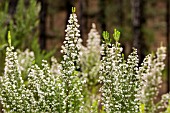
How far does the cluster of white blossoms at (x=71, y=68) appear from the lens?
3.74m

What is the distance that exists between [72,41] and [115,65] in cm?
35

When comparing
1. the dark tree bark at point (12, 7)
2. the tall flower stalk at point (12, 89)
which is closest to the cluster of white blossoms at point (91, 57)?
the tall flower stalk at point (12, 89)

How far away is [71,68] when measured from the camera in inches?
149

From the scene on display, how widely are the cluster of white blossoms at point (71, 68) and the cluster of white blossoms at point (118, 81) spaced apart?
22cm

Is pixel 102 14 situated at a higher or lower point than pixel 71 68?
higher

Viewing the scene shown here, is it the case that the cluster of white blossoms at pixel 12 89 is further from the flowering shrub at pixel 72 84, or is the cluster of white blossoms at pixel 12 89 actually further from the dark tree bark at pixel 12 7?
the dark tree bark at pixel 12 7

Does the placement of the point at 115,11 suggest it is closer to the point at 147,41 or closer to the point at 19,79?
the point at 147,41

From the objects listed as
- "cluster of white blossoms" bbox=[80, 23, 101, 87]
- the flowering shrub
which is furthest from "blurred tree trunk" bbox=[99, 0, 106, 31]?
the flowering shrub

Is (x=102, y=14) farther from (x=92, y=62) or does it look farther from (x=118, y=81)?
(x=118, y=81)

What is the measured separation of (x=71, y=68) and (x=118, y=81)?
0.36 m

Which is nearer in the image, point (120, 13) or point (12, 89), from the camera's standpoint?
point (12, 89)


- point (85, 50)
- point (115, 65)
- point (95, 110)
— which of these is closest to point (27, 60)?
point (85, 50)

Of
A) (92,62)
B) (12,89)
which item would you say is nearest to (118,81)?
(12,89)

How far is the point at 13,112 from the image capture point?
12.7 feet
